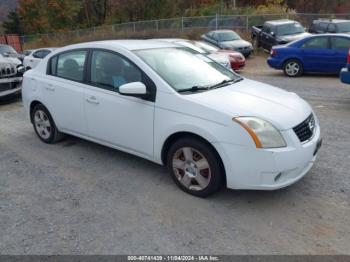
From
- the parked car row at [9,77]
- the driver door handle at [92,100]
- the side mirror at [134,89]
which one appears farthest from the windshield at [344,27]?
the side mirror at [134,89]

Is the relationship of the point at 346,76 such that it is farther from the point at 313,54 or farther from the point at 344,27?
the point at 344,27

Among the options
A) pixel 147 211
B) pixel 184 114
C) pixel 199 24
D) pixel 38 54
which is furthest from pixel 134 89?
pixel 199 24

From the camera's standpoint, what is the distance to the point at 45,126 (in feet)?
18.8

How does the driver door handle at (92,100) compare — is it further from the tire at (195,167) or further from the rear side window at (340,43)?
the rear side window at (340,43)

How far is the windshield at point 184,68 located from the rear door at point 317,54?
807 cm

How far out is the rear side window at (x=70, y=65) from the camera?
4.93m

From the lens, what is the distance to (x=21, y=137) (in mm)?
6266

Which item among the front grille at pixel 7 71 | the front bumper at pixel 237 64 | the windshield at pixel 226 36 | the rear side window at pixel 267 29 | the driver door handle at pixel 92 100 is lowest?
the front bumper at pixel 237 64

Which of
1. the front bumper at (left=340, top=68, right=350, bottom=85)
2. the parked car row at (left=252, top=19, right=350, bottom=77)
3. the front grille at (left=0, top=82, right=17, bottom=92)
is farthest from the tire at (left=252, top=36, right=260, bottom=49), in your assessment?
the front grille at (left=0, top=82, right=17, bottom=92)

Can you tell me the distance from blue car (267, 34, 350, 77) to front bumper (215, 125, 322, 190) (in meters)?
9.14

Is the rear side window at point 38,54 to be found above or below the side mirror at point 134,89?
below

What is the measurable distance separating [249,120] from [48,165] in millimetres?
2913

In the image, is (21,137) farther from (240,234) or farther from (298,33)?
(298,33)

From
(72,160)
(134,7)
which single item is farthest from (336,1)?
(72,160)
